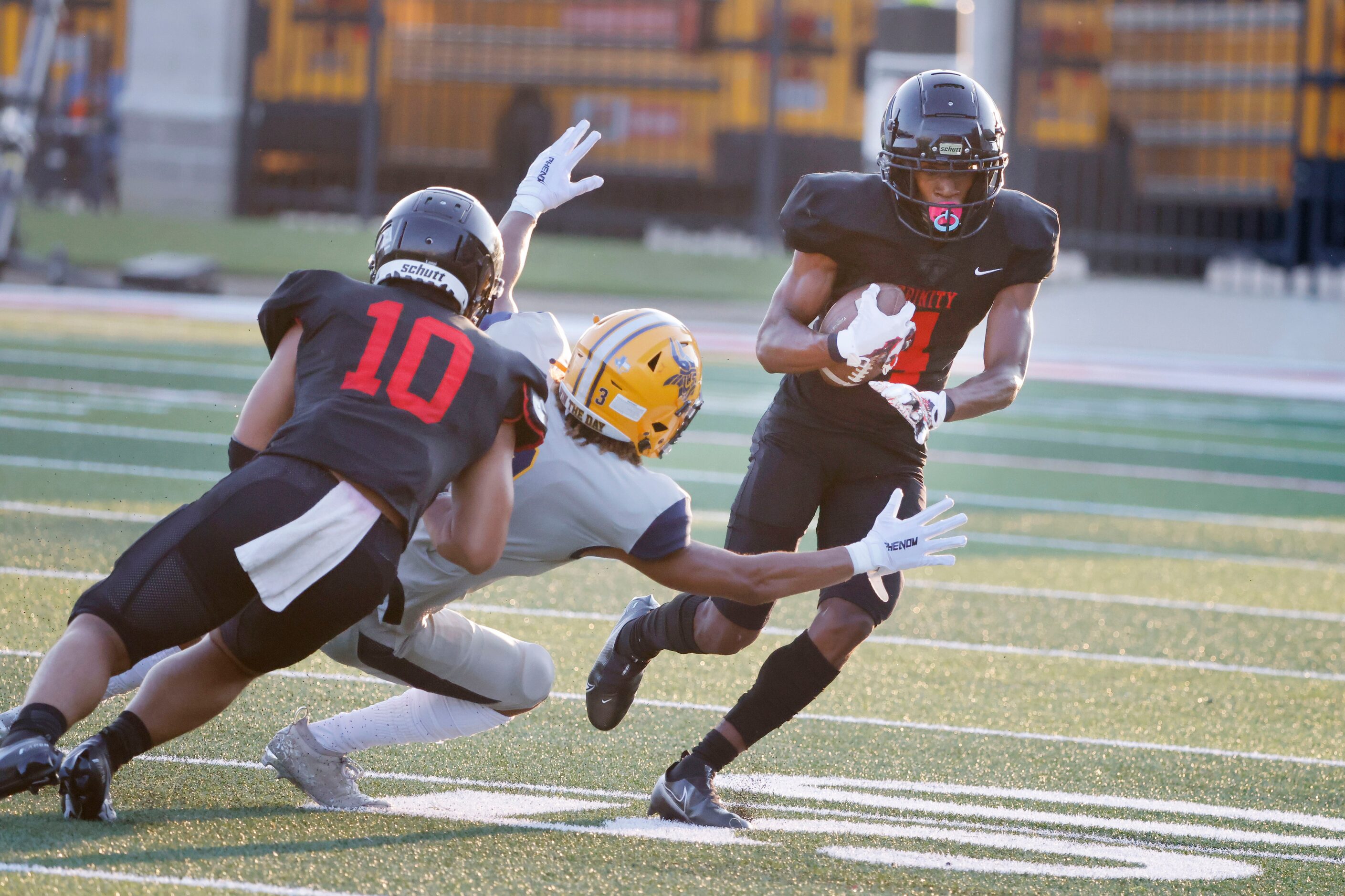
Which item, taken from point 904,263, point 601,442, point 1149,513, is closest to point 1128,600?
point 1149,513

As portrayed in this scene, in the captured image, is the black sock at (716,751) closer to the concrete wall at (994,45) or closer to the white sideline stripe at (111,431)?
the white sideline stripe at (111,431)

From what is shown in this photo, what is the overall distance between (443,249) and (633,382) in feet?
1.62

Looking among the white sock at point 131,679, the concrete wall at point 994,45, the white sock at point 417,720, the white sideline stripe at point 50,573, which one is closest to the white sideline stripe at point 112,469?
the white sideline stripe at point 50,573

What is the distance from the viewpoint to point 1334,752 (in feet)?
17.0

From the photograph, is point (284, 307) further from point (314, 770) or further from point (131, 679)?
point (131, 679)

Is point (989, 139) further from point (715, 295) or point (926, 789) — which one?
point (715, 295)

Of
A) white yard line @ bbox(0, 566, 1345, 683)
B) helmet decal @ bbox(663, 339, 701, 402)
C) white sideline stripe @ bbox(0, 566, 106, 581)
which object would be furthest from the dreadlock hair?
white sideline stripe @ bbox(0, 566, 106, 581)

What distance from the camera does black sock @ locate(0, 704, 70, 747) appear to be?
3.34 meters

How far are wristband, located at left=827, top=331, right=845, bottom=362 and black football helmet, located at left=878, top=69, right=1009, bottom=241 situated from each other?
40 cm

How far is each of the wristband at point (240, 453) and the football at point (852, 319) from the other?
1.39 metres

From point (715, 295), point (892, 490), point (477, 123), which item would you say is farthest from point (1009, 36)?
point (892, 490)

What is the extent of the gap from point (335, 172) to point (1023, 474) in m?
12.9

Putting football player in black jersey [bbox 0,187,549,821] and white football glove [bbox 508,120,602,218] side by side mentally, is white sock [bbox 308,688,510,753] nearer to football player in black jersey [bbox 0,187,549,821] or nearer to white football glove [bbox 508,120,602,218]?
football player in black jersey [bbox 0,187,549,821]

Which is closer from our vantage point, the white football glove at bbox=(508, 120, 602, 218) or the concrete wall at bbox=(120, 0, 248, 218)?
the white football glove at bbox=(508, 120, 602, 218)
